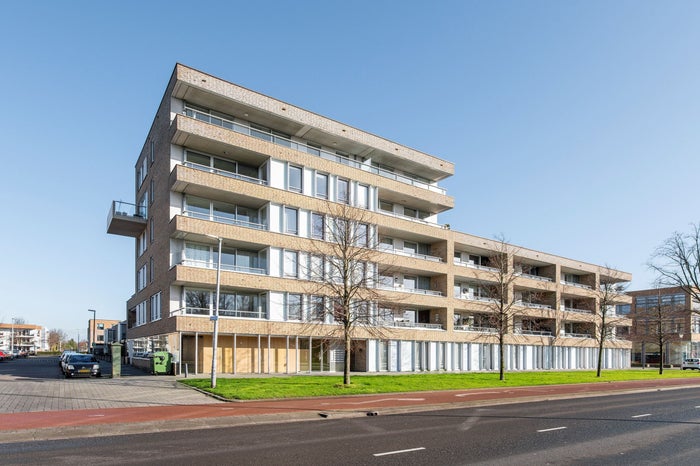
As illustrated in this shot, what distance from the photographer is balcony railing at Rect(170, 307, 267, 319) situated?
33344 mm

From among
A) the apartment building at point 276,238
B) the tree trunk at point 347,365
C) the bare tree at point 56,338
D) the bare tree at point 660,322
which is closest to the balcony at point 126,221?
the apartment building at point 276,238

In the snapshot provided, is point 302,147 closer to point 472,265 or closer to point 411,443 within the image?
point 472,265

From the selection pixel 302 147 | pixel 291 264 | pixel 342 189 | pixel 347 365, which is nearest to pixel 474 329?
pixel 342 189

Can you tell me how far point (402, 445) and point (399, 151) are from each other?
1437 inches

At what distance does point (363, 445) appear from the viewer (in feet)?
38.4

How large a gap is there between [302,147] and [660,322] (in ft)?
141

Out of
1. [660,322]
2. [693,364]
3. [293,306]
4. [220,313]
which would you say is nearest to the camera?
[220,313]

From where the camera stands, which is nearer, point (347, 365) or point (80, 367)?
point (347, 365)

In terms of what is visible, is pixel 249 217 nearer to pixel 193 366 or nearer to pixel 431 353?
pixel 193 366

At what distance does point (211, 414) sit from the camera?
1625cm

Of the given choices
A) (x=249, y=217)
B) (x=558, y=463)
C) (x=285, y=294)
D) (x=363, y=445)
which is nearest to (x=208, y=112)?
(x=249, y=217)

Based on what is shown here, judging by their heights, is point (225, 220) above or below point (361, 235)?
above

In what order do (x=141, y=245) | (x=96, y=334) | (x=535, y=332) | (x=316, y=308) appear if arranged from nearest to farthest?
(x=316, y=308) → (x=141, y=245) → (x=535, y=332) → (x=96, y=334)

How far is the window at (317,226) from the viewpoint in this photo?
38.1 metres
